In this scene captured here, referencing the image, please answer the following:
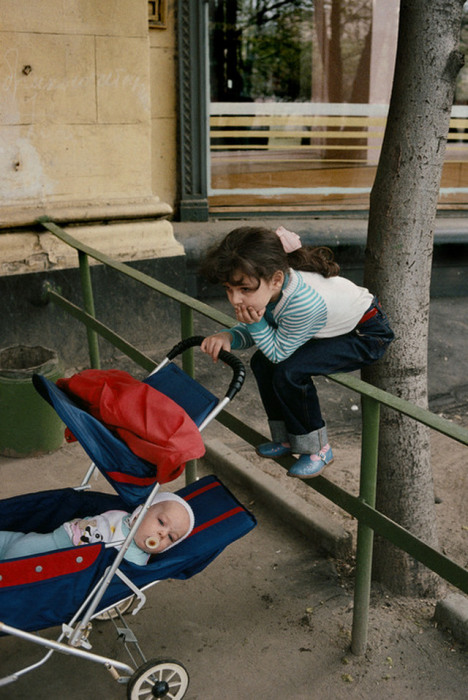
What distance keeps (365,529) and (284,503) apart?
3.81 feet

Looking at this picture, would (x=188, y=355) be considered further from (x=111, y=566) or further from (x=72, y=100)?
(x=72, y=100)

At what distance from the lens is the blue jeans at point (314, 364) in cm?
282

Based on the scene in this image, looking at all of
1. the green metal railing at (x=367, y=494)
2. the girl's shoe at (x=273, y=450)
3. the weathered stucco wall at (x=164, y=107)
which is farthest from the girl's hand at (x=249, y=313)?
the weathered stucco wall at (x=164, y=107)

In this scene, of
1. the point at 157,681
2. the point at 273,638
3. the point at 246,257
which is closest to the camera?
the point at 157,681

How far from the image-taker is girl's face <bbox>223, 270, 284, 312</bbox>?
271 centimetres

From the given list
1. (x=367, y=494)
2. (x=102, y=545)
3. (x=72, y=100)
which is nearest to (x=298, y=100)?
(x=72, y=100)

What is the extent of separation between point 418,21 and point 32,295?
3.80 m

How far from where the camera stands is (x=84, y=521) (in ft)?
9.30

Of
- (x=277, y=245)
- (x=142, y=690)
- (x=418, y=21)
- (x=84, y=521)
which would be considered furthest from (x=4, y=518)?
(x=418, y=21)

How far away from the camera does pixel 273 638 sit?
305 centimetres

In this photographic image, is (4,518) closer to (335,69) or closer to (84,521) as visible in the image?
(84,521)

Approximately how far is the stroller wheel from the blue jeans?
3.07 ft

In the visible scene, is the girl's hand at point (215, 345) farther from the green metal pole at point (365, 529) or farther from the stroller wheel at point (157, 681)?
the stroller wheel at point (157, 681)

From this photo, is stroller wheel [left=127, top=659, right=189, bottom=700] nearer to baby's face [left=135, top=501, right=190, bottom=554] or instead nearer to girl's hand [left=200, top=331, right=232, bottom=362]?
baby's face [left=135, top=501, right=190, bottom=554]
